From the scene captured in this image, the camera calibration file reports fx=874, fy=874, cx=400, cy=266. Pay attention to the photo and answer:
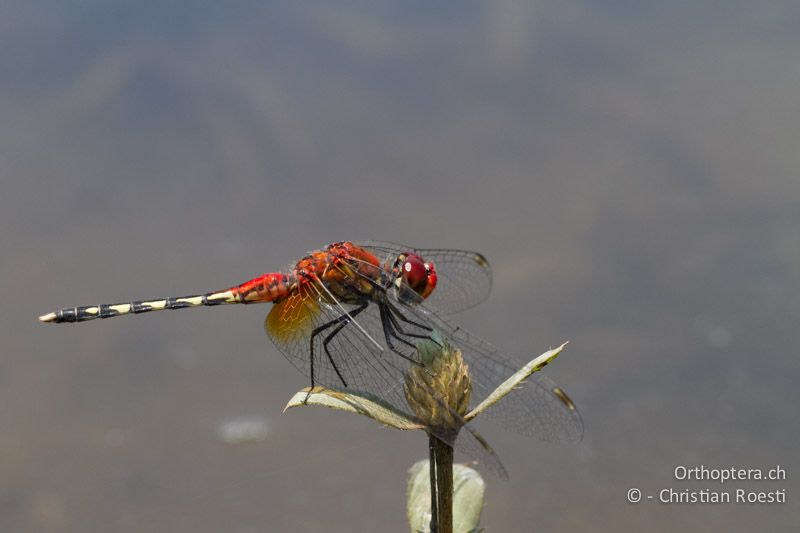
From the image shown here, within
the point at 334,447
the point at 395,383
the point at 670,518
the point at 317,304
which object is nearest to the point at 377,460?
the point at 334,447

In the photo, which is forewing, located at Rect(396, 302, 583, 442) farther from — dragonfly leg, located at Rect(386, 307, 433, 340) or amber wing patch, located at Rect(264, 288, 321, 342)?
amber wing patch, located at Rect(264, 288, 321, 342)

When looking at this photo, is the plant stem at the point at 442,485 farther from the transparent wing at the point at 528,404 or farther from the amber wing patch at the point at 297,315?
the amber wing patch at the point at 297,315

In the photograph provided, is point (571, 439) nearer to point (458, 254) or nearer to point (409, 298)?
point (409, 298)

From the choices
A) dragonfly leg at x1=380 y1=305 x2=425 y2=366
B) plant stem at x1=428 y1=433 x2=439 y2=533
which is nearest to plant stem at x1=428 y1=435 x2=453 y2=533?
plant stem at x1=428 y1=433 x2=439 y2=533

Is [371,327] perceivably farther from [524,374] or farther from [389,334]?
[524,374]

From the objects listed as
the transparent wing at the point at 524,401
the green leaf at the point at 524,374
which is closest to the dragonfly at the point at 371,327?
the transparent wing at the point at 524,401

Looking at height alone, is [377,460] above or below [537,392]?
above
